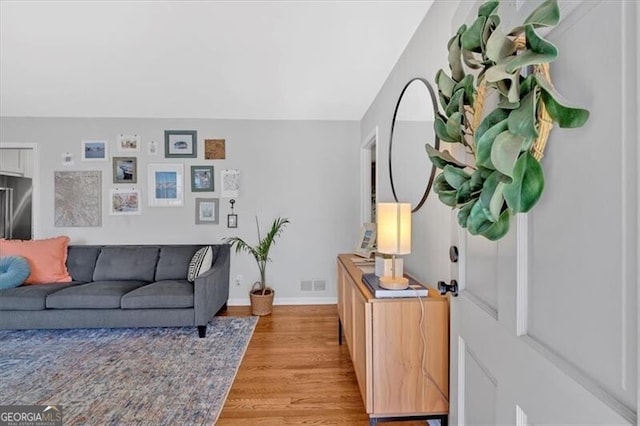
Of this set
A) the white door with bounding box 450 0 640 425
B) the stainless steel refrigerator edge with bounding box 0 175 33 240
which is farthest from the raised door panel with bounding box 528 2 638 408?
the stainless steel refrigerator edge with bounding box 0 175 33 240

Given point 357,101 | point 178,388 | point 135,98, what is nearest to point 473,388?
point 178,388

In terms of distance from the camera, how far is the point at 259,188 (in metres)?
3.77

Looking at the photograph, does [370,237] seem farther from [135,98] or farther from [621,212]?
[135,98]

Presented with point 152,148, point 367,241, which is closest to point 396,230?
point 367,241

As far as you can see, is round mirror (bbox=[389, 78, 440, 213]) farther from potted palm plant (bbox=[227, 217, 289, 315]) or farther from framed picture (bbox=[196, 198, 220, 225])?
framed picture (bbox=[196, 198, 220, 225])

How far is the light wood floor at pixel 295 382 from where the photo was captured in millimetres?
1750

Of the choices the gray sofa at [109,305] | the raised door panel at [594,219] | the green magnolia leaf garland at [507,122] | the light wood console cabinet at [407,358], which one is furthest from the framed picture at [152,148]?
the raised door panel at [594,219]

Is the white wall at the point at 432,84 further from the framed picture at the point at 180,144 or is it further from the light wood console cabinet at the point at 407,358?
the framed picture at the point at 180,144

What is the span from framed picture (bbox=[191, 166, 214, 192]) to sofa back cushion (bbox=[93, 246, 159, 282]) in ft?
→ 2.85

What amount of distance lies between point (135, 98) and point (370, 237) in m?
2.75

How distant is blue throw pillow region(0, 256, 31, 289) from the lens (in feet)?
9.38

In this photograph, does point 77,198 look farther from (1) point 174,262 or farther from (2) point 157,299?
(2) point 157,299

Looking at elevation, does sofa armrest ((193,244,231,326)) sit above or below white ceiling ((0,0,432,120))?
below

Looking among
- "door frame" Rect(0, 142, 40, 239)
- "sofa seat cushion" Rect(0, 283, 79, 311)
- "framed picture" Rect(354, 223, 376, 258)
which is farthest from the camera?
"door frame" Rect(0, 142, 40, 239)
